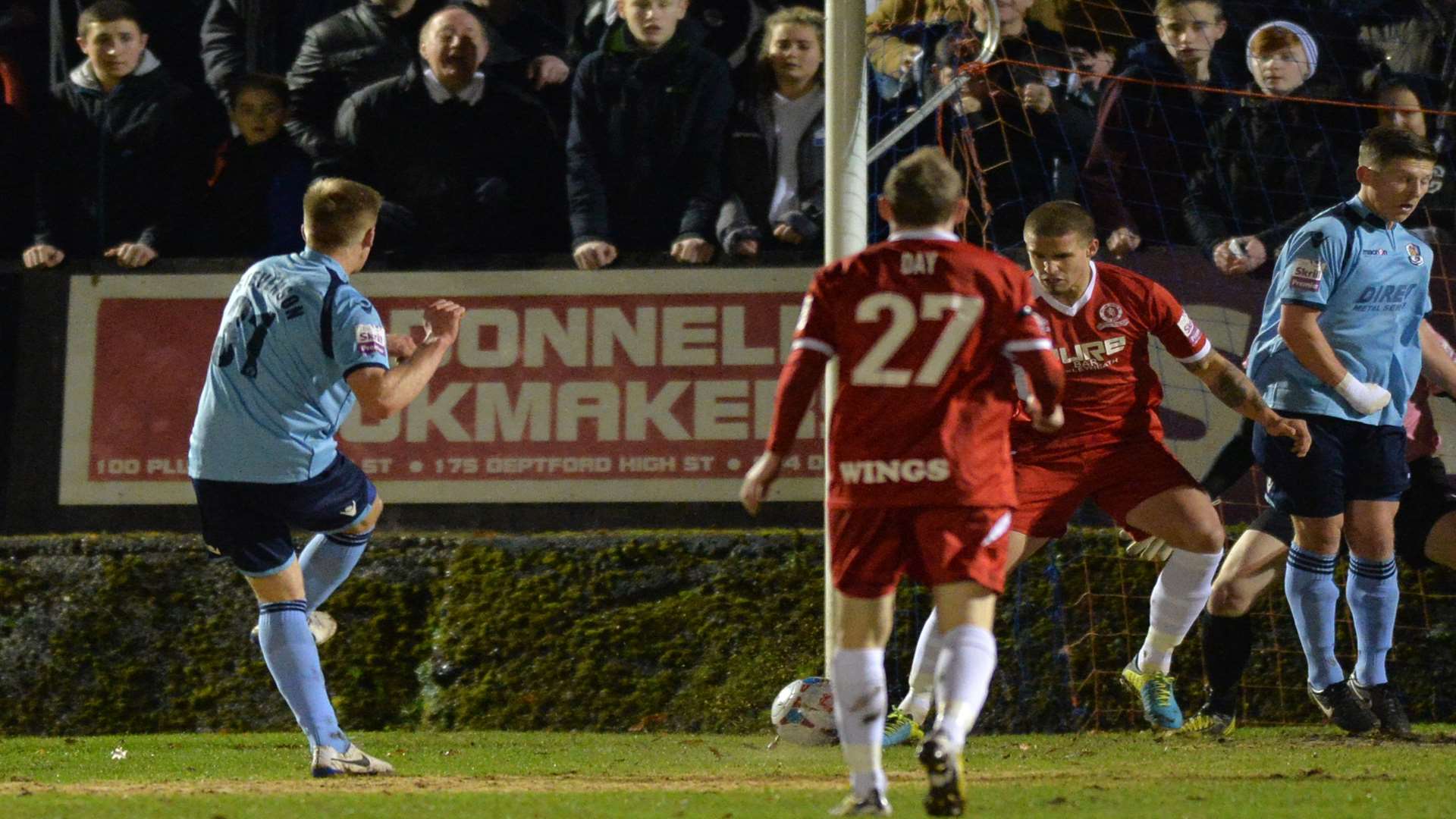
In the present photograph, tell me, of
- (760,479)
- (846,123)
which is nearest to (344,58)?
(846,123)

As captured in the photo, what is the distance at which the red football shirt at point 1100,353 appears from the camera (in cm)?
646

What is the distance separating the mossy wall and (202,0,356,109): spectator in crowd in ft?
9.15

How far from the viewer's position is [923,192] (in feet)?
14.7

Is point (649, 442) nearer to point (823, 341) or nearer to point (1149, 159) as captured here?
point (1149, 159)

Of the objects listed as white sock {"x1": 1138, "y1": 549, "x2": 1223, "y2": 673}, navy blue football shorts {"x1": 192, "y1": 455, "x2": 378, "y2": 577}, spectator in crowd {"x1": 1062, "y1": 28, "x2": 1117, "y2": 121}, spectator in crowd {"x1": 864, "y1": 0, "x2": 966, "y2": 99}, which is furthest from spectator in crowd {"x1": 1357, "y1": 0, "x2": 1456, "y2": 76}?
navy blue football shorts {"x1": 192, "y1": 455, "x2": 378, "y2": 577}

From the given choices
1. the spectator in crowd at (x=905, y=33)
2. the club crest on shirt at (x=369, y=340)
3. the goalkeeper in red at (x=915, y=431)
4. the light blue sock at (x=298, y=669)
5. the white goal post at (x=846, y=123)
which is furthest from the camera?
the spectator in crowd at (x=905, y=33)

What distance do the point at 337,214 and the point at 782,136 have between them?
3.74 m

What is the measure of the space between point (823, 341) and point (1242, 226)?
4847 mm

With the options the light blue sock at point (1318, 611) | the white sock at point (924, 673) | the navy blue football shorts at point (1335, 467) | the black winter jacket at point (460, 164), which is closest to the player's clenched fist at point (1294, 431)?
the navy blue football shorts at point (1335, 467)

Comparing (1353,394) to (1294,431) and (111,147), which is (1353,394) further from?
(111,147)

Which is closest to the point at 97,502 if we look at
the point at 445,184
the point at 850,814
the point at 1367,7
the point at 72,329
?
the point at 72,329

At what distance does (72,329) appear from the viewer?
28.9ft

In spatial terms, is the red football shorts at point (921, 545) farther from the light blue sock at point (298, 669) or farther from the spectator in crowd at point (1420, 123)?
the spectator in crowd at point (1420, 123)

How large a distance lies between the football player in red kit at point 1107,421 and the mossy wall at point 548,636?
1.29 meters
